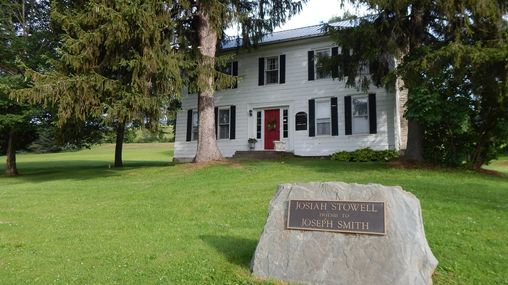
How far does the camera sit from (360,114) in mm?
20406

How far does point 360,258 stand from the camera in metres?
4.97

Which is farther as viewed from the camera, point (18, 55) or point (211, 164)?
point (18, 55)

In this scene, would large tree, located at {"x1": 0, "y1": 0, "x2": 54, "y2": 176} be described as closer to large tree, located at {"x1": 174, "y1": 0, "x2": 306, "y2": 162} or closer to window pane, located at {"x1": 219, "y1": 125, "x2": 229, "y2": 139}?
large tree, located at {"x1": 174, "y1": 0, "x2": 306, "y2": 162}

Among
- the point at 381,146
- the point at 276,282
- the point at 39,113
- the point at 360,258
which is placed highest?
the point at 39,113

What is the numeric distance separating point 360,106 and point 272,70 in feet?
16.4

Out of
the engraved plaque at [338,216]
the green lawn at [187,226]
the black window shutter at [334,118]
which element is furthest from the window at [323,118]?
the engraved plaque at [338,216]

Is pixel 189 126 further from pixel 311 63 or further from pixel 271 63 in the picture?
pixel 311 63

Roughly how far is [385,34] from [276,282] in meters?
12.4

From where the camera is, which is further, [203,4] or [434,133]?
[203,4]

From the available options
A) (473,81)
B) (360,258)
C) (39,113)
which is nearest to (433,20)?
(473,81)

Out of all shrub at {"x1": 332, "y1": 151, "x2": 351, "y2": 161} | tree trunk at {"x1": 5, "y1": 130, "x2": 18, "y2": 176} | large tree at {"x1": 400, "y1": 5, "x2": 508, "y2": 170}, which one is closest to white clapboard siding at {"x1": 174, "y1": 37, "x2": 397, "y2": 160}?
shrub at {"x1": 332, "y1": 151, "x2": 351, "y2": 161}

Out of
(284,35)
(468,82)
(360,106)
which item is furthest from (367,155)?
(284,35)

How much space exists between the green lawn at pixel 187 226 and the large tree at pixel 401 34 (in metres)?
2.89

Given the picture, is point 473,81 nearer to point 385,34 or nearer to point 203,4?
point 385,34
